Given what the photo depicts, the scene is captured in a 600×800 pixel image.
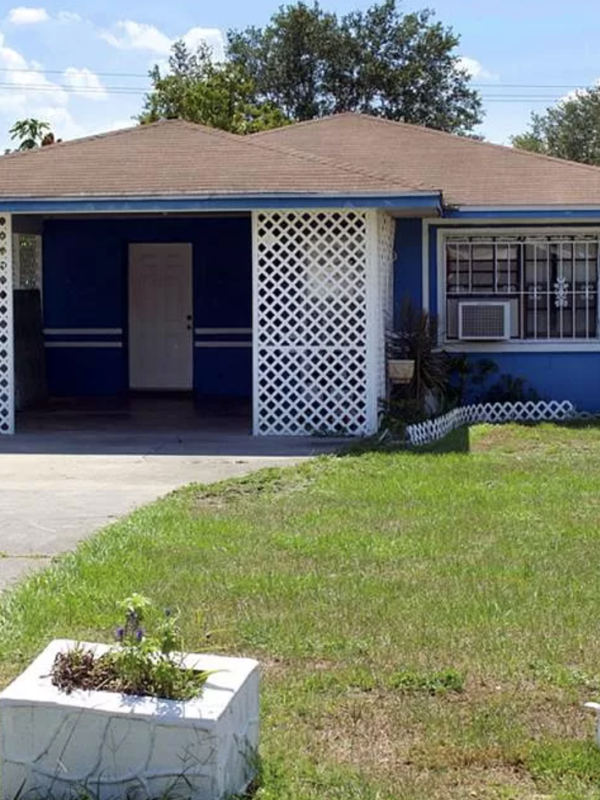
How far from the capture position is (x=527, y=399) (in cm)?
1628

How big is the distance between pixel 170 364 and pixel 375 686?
1500 cm

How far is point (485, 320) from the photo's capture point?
16.0m

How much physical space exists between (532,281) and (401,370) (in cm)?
317

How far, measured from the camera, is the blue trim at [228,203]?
521 inches

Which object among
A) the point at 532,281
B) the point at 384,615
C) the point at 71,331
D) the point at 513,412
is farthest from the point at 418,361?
the point at 384,615

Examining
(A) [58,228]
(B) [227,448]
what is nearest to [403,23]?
(A) [58,228]

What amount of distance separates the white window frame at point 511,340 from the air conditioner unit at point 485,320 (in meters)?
0.23

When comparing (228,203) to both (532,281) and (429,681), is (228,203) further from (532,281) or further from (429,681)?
(429,681)

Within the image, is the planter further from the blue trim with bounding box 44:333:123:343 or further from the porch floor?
the blue trim with bounding box 44:333:123:343

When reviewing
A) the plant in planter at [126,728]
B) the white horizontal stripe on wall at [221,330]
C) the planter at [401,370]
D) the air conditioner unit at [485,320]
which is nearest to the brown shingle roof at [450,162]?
the air conditioner unit at [485,320]

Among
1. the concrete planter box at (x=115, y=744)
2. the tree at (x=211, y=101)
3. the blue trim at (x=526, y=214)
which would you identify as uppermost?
the tree at (x=211, y=101)

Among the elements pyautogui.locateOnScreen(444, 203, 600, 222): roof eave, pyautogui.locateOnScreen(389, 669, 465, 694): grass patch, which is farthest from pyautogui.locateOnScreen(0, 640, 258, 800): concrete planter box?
pyautogui.locateOnScreen(444, 203, 600, 222): roof eave

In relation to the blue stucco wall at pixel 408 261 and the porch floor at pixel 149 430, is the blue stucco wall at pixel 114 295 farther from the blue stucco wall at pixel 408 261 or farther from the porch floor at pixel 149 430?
the blue stucco wall at pixel 408 261

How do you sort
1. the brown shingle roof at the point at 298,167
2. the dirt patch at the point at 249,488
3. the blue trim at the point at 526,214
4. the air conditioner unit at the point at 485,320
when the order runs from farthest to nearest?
the air conditioner unit at the point at 485,320 → the blue trim at the point at 526,214 → the brown shingle roof at the point at 298,167 → the dirt patch at the point at 249,488
